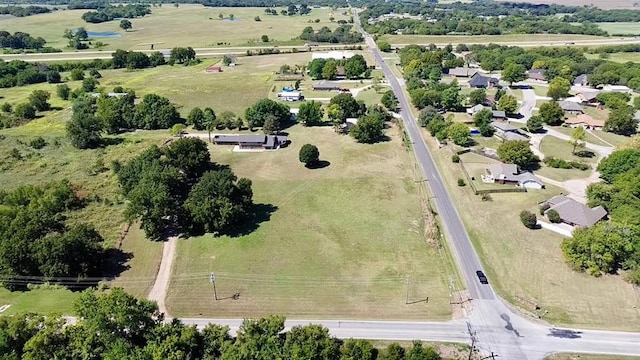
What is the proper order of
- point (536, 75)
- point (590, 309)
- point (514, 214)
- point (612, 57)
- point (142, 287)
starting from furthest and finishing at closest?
point (612, 57) → point (536, 75) → point (514, 214) → point (142, 287) → point (590, 309)

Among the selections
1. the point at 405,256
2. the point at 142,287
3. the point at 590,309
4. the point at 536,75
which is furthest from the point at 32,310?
the point at 536,75

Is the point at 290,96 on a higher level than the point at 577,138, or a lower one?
lower

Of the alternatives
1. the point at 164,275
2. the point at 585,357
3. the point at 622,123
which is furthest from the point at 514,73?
the point at 164,275

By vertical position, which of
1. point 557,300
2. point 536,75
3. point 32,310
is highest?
point 536,75

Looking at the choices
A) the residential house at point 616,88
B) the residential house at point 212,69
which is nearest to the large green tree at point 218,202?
the residential house at point 212,69

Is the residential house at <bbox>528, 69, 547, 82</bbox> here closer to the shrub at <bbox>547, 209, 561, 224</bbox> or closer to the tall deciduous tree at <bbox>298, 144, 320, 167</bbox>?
the shrub at <bbox>547, 209, 561, 224</bbox>

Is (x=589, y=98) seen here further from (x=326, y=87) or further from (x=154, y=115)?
(x=154, y=115)

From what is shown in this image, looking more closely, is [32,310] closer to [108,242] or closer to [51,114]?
[108,242]
